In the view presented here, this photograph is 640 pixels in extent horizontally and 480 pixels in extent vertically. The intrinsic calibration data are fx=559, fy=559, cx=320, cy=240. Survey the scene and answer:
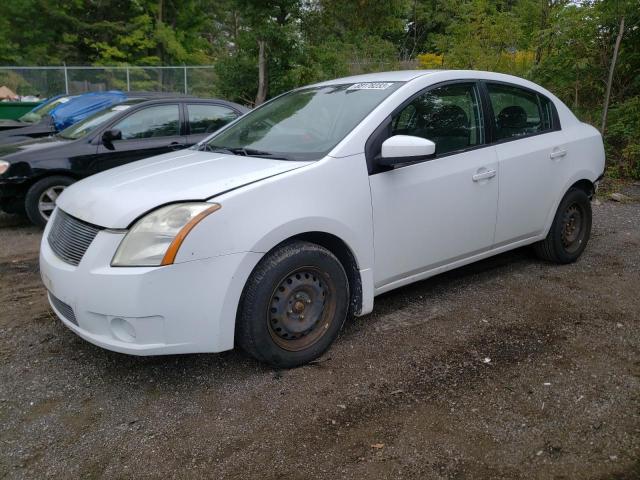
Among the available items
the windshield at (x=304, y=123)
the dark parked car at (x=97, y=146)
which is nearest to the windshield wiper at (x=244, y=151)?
the windshield at (x=304, y=123)

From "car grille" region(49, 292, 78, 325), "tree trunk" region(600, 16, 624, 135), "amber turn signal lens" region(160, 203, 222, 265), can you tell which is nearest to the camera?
"amber turn signal lens" region(160, 203, 222, 265)

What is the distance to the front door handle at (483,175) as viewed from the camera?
389cm

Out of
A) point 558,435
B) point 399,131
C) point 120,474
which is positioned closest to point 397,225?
point 399,131

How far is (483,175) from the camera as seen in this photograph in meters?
3.93

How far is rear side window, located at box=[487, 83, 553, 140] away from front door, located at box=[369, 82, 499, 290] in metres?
0.21

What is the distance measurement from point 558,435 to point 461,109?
2.31 meters

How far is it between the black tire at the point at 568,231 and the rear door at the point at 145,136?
14.8 ft

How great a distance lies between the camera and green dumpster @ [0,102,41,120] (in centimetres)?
1427

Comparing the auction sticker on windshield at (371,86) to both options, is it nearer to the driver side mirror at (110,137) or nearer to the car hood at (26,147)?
the driver side mirror at (110,137)

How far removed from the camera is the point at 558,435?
102 inches

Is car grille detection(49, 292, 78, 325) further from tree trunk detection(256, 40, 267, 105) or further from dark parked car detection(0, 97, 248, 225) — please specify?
tree trunk detection(256, 40, 267, 105)

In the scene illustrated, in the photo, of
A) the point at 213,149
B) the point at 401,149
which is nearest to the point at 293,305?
the point at 401,149

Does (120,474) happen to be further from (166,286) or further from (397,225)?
(397,225)

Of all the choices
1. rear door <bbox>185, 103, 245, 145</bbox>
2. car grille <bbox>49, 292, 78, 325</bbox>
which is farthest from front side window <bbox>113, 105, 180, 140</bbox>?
car grille <bbox>49, 292, 78, 325</bbox>
